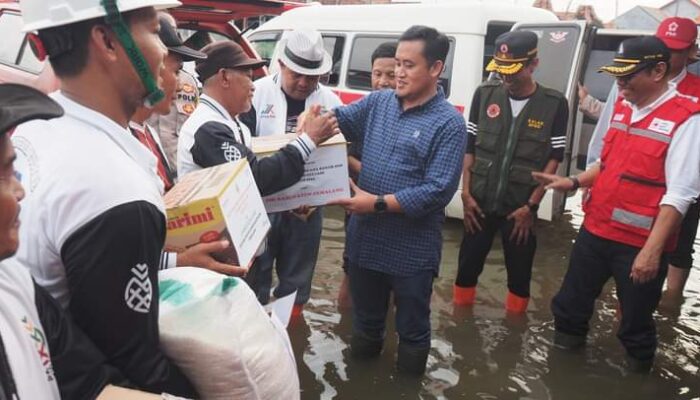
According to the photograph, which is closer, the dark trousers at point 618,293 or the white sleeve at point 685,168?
the white sleeve at point 685,168

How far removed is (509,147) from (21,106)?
326 cm

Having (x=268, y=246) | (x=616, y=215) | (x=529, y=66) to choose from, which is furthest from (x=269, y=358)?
(x=529, y=66)

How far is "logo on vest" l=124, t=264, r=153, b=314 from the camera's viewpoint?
116cm

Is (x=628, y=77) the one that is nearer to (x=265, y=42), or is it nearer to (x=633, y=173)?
(x=633, y=173)

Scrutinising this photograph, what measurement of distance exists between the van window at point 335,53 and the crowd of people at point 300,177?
2768 mm

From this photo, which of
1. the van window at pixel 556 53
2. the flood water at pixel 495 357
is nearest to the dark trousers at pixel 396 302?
the flood water at pixel 495 357

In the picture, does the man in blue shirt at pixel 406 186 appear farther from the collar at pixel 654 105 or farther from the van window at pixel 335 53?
the van window at pixel 335 53

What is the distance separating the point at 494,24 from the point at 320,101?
2.95 m

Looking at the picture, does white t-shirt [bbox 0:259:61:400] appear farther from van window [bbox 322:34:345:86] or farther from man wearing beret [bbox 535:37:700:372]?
van window [bbox 322:34:345:86]

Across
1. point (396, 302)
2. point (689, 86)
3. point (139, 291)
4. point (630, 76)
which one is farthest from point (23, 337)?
point (689, 86)

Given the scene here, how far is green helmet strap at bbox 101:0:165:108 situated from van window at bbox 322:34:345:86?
5671 millimetres

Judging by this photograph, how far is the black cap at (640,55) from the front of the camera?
2.91m

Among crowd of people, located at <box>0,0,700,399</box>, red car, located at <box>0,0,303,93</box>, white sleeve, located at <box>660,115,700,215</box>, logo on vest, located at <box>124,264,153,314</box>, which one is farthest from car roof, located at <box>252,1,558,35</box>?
logo on vest, located at <box>124,264,153,314</box>

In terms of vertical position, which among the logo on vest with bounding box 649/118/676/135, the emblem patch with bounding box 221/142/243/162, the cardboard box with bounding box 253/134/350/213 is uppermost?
the logo on vest with bounding box 649/118/676/135
